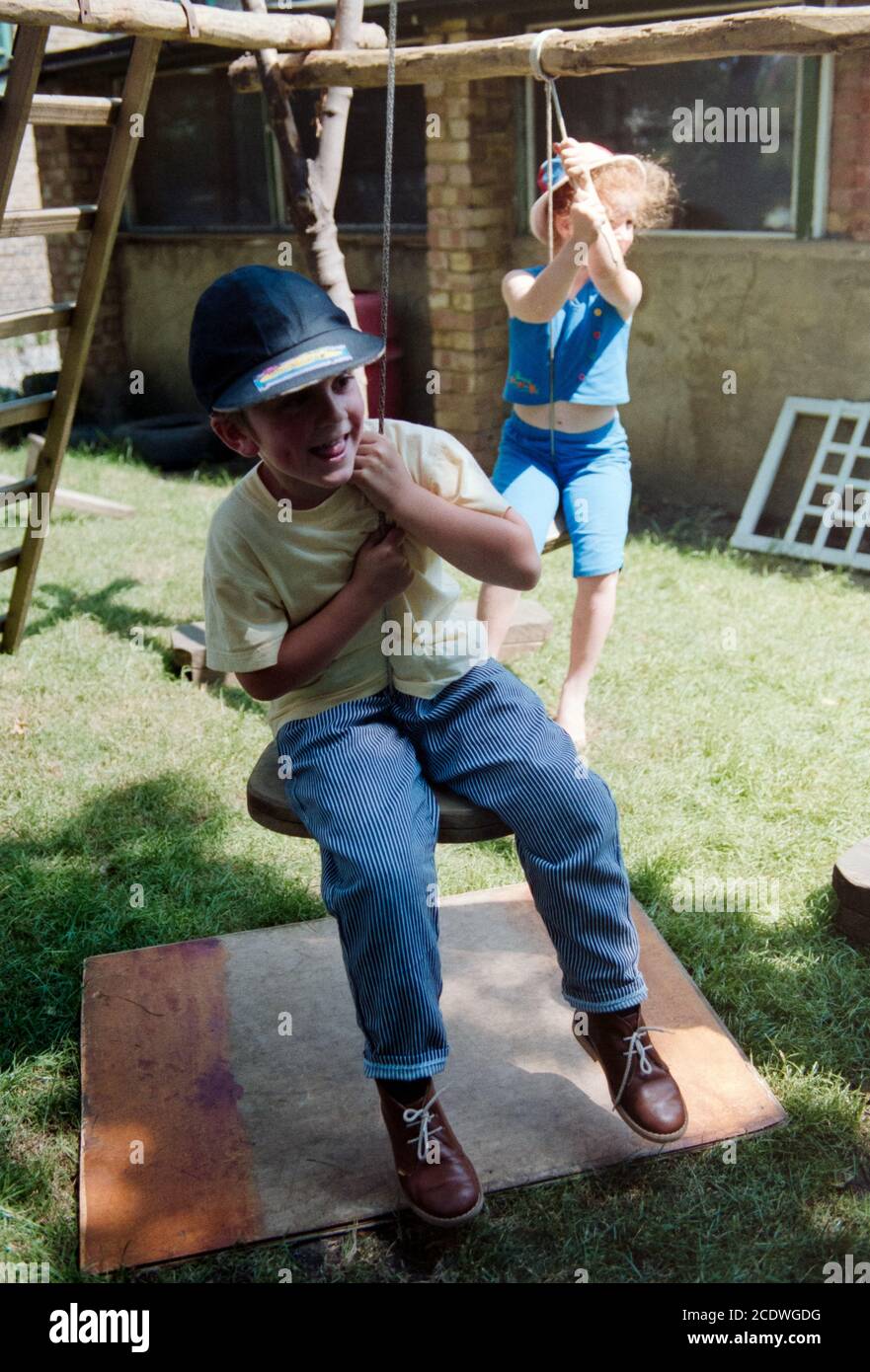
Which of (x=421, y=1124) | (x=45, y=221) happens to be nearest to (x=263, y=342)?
(x=421, y=1124)

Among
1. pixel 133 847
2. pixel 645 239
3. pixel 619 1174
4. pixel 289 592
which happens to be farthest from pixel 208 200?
pixel 619 1174

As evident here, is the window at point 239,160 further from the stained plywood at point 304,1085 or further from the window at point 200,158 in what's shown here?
the stained plywood at point 304,1085

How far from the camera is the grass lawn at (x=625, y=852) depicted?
86.0 inches

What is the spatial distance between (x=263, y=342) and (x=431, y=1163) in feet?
4.61

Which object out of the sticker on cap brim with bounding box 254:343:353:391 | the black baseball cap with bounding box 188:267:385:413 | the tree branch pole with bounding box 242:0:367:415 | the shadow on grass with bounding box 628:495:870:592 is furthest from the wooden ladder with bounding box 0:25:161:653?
the shadow on grass with bounding box 628:495:870:592

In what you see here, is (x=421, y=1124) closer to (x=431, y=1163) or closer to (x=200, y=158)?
(x=431, y=1163)

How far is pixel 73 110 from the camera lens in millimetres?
3799

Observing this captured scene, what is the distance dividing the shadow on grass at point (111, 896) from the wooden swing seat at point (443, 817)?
0.87 meters

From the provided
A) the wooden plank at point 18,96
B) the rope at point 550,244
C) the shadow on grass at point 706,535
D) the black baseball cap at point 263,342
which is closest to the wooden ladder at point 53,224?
the wooden plank at point 18,96

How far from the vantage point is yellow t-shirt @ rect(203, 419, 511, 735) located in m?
2.24

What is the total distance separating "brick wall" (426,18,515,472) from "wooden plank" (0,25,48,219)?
3695mm

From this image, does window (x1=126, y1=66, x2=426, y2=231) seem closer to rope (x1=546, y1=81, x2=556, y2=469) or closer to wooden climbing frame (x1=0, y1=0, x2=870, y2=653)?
wooden climbing frame (x1=0, y1=0, x2=870, y2=653)

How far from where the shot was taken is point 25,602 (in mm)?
4633

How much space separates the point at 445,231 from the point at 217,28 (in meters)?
3.55
